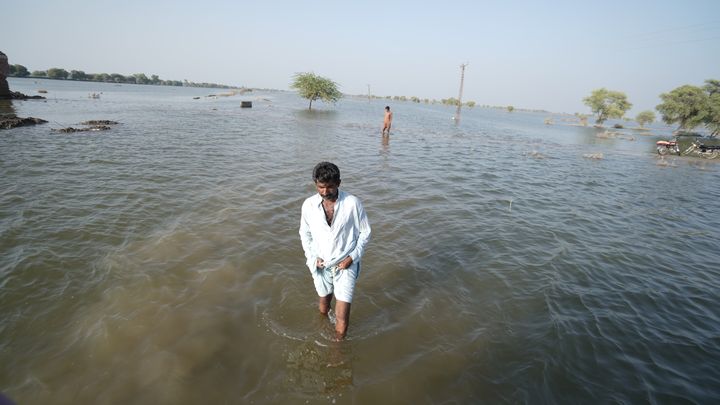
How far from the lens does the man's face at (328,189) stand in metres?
3.61

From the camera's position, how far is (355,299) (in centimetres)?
537

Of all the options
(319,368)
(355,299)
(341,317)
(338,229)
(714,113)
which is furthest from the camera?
(714,113)

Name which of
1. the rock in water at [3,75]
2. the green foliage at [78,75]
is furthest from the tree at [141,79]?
the rock in water at [3,75]

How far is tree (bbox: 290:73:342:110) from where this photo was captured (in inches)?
1899

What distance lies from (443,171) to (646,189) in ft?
28.0

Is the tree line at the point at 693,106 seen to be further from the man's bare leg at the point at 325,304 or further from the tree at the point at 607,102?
the man's bare leg at the point at 325,304

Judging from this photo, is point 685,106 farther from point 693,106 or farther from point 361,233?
point 361,233

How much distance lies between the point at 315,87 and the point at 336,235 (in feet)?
159

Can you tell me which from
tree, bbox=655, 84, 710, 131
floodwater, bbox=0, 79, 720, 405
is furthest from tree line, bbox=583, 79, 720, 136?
floodwater, bbox=0, 79, 720, 405

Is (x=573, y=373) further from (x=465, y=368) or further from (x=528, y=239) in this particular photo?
(x=528, y=239)

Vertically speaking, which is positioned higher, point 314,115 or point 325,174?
point 314,115

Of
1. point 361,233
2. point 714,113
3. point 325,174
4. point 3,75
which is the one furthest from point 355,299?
point 714,113

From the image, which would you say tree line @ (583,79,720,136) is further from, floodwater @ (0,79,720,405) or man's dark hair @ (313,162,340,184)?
man's dark hair @ (313,162,340,184)

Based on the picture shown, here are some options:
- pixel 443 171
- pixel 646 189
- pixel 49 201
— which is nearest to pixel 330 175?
pixel 49 201
